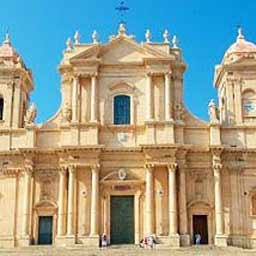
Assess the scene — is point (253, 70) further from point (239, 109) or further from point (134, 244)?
point (134, 244)

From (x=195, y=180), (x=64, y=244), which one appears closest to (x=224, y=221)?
(x=195, y=180)

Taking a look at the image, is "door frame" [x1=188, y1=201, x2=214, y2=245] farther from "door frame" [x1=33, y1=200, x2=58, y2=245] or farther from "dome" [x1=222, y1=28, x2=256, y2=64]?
"dome" [x1=222, y1=28, x2=256, y2=64]

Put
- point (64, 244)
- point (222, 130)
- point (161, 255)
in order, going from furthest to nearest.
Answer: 1. point (222, 130)
2. point (64, 244)
3. point (161, 255)

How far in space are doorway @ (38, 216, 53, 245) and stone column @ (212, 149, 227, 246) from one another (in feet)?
30.4

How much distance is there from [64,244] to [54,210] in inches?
91.4

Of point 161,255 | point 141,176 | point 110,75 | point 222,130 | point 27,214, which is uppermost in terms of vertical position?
point 110,75

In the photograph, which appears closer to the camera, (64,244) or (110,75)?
(64,244)

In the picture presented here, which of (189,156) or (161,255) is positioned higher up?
(189,156)

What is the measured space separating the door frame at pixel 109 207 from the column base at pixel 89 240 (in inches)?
34.3

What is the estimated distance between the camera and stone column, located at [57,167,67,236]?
108 ft

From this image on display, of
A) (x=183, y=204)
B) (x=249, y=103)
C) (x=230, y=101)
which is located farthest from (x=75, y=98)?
(x=249, y=103)

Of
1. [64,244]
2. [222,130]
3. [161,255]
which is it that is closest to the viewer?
[161,255]

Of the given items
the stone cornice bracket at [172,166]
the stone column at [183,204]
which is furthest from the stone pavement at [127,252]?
the stone cornice bracket at [172,166]

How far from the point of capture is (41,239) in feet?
110
